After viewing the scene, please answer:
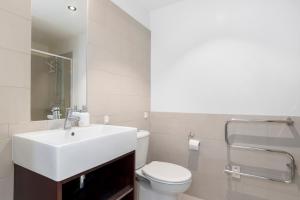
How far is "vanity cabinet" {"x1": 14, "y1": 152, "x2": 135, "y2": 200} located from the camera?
91cm

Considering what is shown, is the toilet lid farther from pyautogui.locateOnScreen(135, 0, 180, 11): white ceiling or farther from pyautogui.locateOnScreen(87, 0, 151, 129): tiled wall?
pyautogui.locateOnScreen(135, 0, 180, 11): white ceiling

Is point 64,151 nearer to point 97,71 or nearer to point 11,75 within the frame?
point 11,75

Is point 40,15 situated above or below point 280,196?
above

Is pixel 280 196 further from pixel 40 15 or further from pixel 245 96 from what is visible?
pixel 40 15

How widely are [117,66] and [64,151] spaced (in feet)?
3.75

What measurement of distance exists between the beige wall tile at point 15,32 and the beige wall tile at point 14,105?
0.83 ft

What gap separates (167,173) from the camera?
63.3 inches

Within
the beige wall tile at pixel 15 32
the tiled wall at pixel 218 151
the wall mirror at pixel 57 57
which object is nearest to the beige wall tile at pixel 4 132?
the wall mirror at pixel 57 57

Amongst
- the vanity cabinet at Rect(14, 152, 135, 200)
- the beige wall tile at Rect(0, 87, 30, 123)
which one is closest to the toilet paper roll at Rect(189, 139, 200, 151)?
the vanity cabinet at Rect(14, 152, 135, 200)

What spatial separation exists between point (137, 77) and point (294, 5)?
1.64 meters

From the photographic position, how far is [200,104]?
6.49 feet

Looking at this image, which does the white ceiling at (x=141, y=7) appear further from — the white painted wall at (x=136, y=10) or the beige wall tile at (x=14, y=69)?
the beige wall tile at (x=14, y=69)

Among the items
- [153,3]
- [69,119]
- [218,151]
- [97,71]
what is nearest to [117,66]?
[97,71]

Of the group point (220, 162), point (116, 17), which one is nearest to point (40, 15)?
point (116, 17)
